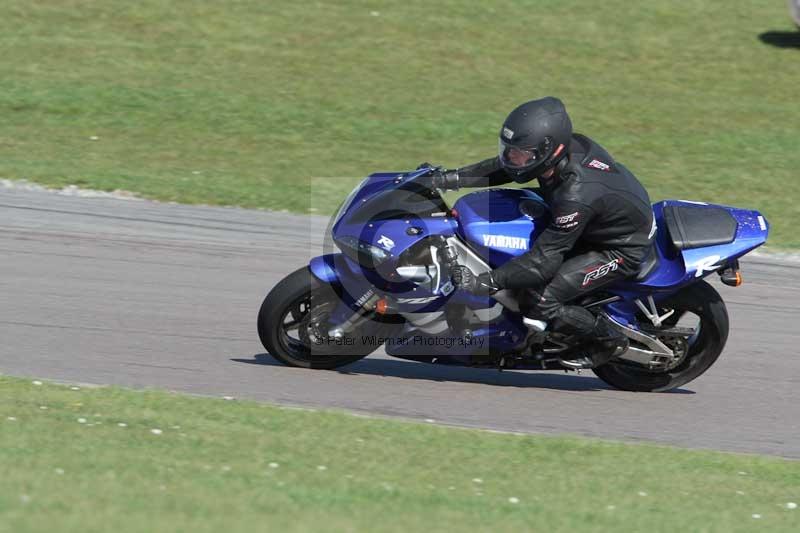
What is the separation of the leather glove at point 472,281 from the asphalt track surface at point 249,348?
0.79 metres

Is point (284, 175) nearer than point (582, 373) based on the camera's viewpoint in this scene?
No

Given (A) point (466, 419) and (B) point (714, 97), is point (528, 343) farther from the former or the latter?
(B) point (714, 97)

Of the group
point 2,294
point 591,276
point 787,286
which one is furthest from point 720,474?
point 2,294

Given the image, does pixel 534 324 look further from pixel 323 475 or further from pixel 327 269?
pixel 323 475

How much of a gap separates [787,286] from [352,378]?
4.53 meters

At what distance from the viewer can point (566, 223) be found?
6.68 meters

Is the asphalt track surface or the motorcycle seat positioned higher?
the motorcycle seat

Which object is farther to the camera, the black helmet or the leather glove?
the leather glove

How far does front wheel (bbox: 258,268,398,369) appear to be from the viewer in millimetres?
7133

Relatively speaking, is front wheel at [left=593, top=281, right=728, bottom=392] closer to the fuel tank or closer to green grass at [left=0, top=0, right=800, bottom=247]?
the fuel tank

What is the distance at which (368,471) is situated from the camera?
5.67 metres

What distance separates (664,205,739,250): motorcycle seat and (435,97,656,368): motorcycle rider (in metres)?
0.20

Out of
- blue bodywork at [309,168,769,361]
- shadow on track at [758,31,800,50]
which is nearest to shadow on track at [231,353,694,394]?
blue bodywork at [309,168,769,361]

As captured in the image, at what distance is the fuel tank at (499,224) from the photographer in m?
6.89
